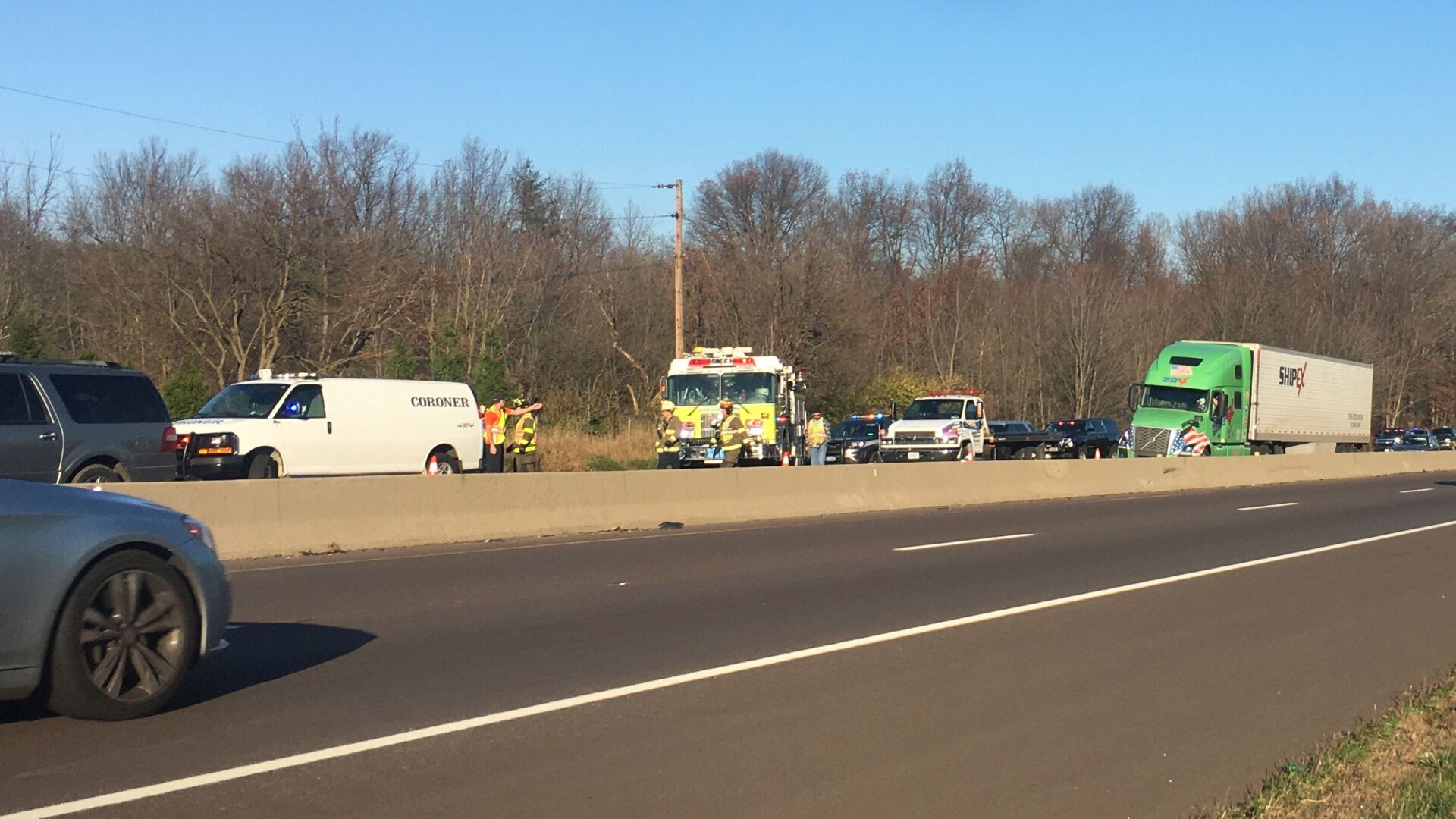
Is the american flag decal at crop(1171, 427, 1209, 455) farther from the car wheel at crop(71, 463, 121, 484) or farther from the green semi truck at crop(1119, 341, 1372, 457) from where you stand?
the car wheel at crop(71, 463, 121, 484)

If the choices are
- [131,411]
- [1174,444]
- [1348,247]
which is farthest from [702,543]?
[1348,247]

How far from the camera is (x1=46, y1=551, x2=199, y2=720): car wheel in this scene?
639 centimetres

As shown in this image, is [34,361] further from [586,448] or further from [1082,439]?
[1082,439]

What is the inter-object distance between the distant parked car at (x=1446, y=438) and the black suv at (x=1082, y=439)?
26.8 meters

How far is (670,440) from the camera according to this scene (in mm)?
28812

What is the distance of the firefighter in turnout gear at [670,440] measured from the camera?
93.0ft

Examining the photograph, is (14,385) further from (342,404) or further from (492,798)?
(492,798)

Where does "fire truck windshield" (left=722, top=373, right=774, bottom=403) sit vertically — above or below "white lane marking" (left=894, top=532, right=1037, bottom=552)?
above

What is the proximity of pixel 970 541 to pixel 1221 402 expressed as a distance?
27507mm

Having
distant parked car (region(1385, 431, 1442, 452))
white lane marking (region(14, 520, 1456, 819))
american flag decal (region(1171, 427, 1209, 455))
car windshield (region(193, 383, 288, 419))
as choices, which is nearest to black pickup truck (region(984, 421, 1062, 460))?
american flag decal (region(1171, 427, 1209, 455))

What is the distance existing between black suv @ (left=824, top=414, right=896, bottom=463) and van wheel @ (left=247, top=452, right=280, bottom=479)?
20.6 metres

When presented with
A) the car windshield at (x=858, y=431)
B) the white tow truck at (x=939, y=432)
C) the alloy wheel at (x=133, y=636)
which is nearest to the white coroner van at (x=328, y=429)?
the alloy wheel at (x=133, y=636)

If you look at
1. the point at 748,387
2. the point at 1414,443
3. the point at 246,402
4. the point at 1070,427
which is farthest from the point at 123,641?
the point at 1414,443

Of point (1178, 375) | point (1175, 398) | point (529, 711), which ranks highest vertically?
point (1178, 375)
